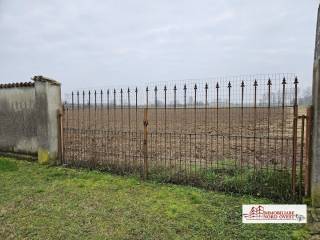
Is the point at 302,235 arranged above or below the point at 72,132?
below

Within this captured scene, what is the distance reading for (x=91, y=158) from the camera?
23.0 feet

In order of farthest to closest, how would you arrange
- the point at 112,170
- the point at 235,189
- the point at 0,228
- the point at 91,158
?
1. the point at 91,158
2. the point at 112,170
3. the point at 235,189
4. the point at 0,228

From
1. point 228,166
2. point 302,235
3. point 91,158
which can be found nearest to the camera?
point 302,235

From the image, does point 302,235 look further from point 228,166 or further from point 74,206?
point 74,206

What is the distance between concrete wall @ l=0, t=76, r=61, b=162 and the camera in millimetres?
7172

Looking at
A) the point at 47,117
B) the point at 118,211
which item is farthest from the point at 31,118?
the point at 118,211

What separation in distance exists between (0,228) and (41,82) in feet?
13.9

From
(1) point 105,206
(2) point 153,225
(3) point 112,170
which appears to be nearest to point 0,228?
(1) point 105,206

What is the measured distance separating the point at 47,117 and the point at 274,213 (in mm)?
5645

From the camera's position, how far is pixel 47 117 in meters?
7.14

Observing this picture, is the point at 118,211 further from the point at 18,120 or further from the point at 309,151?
the point at 18,120

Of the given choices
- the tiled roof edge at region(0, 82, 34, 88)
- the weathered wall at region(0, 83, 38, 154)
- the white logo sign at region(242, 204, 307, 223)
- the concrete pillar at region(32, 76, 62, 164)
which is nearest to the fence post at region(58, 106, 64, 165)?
the concrete pillar at region(32, 76, 62, 164)

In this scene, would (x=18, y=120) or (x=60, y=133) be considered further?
(x=18, y=120)

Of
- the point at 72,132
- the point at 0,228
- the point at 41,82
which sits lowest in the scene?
the point at 0,228
